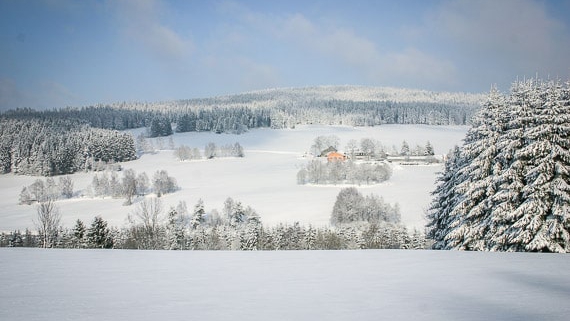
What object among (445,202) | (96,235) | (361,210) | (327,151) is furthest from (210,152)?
(445,202)

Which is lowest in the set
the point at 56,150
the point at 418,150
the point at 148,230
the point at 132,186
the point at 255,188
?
the point at 255,188

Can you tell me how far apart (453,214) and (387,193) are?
5987 cm

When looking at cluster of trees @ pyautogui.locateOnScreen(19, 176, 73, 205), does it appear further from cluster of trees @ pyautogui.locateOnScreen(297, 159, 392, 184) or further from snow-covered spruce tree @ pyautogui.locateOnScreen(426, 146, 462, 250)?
snow-covered spruce tree @ pyautogui.locateOnScreen(426, 146, 462, 250)

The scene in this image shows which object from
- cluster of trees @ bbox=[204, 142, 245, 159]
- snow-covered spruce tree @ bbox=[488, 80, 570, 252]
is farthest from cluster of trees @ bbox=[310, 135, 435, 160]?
snow-covered spruce tree @ bbox=[488, 80, 570, 252]

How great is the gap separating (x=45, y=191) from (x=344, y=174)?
228 ft

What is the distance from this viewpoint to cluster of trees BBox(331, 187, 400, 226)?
2534 inches

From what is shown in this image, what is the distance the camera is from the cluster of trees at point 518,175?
57.8 feet

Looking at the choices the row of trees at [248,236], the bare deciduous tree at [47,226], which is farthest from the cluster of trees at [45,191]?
the bare deciduous tree at [47,226]

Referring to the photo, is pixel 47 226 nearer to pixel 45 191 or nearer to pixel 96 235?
pixel 96 235

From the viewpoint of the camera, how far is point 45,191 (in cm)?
8925

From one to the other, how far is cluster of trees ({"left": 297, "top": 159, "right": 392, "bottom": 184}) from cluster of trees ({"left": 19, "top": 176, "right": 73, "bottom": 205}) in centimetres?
5479

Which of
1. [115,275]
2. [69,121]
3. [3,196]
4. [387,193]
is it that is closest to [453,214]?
[115,275]

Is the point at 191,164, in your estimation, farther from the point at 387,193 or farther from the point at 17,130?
the point at 17,130

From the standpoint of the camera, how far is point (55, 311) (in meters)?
7.38
